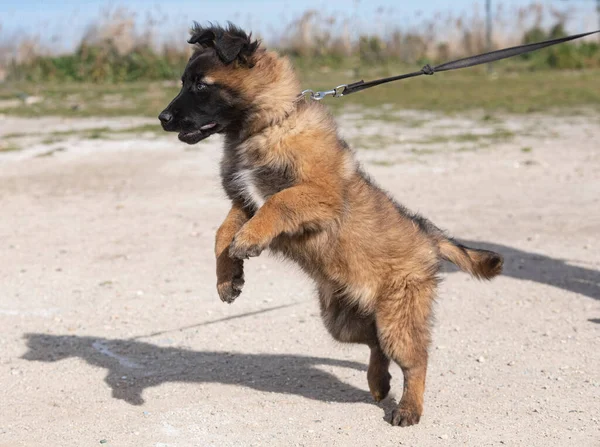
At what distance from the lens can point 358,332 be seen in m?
4.73

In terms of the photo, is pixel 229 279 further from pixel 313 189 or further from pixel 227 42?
pixel 227 42

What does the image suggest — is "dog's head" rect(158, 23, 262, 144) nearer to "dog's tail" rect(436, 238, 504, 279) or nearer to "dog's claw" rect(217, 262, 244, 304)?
"dog's claw" rect(217, 262, 244, 304)

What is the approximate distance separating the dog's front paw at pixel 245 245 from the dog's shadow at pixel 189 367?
1031 millimetres

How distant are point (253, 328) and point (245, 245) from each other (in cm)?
189

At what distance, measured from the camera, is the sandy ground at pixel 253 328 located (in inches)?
172

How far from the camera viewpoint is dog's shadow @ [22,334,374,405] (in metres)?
4.94

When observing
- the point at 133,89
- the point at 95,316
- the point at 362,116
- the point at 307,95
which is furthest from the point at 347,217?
the point at 133,89

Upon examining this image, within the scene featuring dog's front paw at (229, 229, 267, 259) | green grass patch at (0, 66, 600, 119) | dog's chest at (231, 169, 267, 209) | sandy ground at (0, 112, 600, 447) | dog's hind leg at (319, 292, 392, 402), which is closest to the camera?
dog's front paw at (229, 229, 267, 259)

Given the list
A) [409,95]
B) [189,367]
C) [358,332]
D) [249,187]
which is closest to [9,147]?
[189,367]

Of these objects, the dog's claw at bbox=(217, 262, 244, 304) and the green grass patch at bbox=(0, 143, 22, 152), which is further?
the green grass patch at bbox=(0, 143, 22, 152)

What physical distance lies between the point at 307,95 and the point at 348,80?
715 inches

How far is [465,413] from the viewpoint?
448 cm

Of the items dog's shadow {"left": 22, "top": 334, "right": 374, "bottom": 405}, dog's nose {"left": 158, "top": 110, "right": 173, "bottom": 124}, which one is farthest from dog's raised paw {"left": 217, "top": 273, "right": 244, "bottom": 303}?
dog's nose {"left": 158, "top": 110, "right": 173, "bottom": 124}

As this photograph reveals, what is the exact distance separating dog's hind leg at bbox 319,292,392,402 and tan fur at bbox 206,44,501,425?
0.01 m
